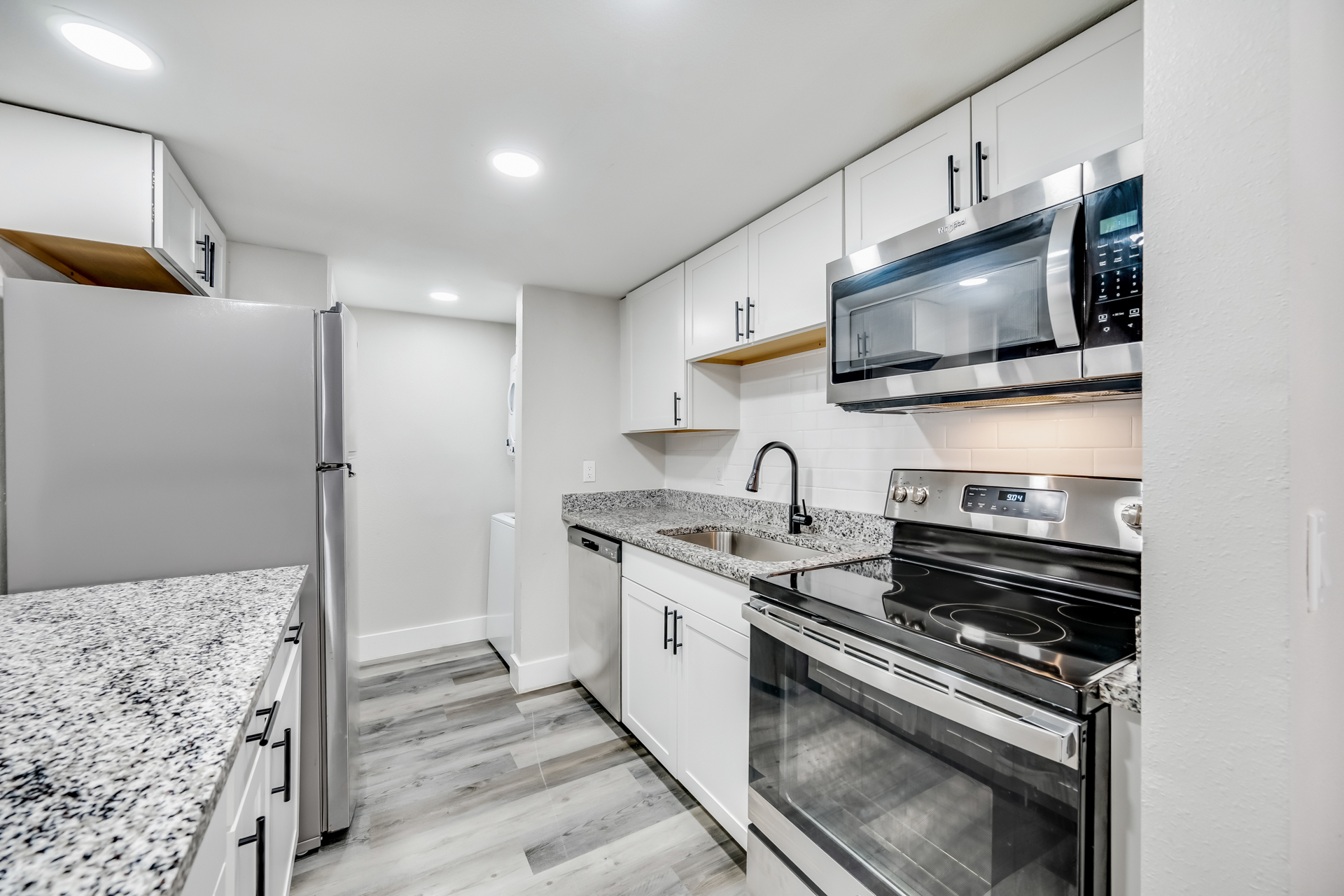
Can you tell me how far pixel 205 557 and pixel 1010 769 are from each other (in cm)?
200

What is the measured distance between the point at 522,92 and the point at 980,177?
1171 millimetres

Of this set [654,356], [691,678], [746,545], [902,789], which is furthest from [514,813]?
[654,356]

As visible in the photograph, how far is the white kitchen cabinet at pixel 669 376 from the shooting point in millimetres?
2605

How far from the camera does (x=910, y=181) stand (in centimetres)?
151

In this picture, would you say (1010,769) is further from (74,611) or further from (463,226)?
(463,226)

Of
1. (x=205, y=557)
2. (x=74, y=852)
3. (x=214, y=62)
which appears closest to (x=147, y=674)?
(x=74, y=852)

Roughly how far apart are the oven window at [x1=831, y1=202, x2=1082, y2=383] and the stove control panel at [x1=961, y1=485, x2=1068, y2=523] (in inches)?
17.3

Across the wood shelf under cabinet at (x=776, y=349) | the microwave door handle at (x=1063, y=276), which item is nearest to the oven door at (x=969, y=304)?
the microwave door handle at (x=1063, y=276)

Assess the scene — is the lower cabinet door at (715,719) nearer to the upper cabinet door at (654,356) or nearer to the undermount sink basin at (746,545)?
the undermount sink basin at (746,545)

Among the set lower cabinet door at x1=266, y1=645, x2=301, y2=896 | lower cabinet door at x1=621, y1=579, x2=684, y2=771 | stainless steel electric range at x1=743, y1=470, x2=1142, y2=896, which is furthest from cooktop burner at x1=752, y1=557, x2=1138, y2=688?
lower cabinet door at x1=266, y1=645, x2=301, y2=896

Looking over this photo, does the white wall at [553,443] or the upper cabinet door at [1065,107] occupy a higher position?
the upper cabinet door at [1065,107]

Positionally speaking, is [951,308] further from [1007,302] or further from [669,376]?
[669,376]

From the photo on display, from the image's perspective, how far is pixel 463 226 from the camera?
2213 mm

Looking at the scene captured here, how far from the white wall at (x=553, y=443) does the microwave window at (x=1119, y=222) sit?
A: 246 centimetres
